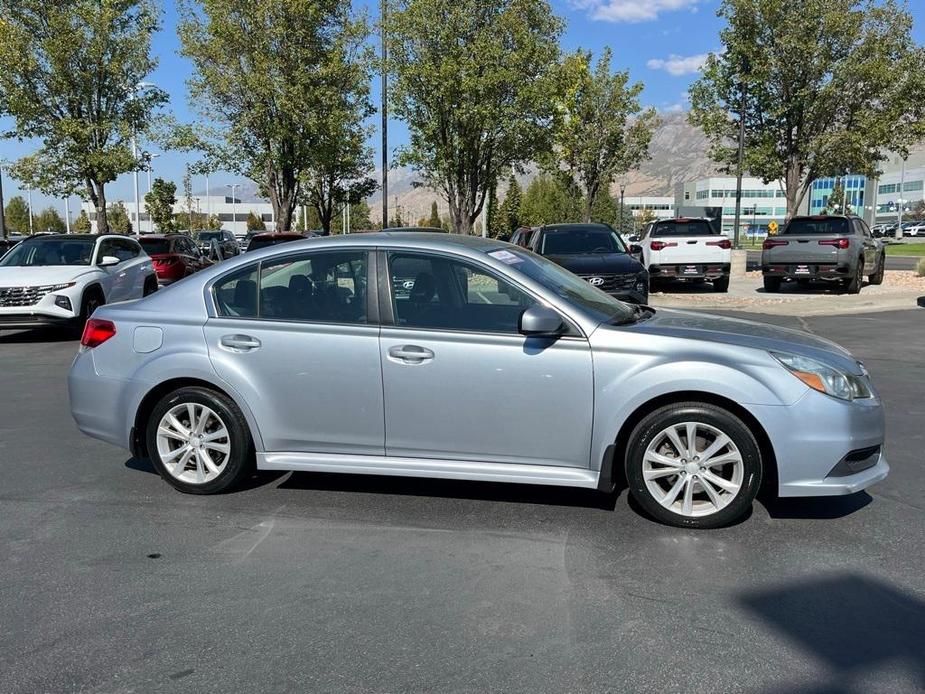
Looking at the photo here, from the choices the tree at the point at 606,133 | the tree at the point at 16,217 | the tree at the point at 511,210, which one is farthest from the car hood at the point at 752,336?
the tree at the point at 16,217

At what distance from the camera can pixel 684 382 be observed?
4.35 m

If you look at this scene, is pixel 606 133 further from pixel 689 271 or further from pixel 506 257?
pixel 506 257

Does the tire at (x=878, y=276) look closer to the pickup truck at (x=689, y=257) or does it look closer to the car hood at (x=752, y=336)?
the pickup truck at (x=689, y=257)

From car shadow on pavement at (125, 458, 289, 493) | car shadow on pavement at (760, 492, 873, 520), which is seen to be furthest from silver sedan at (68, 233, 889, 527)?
car shadow on pavement at (760, 492, 873, 520)

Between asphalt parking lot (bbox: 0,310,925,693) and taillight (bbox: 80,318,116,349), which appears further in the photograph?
taillight (bbox: 80,318,116,349)

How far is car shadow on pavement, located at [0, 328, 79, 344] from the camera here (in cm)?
1291

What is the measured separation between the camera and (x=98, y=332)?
17.4 feet

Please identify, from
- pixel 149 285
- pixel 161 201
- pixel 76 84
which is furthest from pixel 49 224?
pixel 149 285

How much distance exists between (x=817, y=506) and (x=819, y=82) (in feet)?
73.5

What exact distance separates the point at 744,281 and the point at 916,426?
17.9m

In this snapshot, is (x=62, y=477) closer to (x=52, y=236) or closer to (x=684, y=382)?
(x=684, y=382)

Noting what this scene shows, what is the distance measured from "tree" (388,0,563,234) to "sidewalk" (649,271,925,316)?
587cm

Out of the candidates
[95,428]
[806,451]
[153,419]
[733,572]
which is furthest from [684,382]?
[95,428]

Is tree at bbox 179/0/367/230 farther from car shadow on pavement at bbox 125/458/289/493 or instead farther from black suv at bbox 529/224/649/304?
Answer: car shadow on pavement at bbox 125/458/289/493
